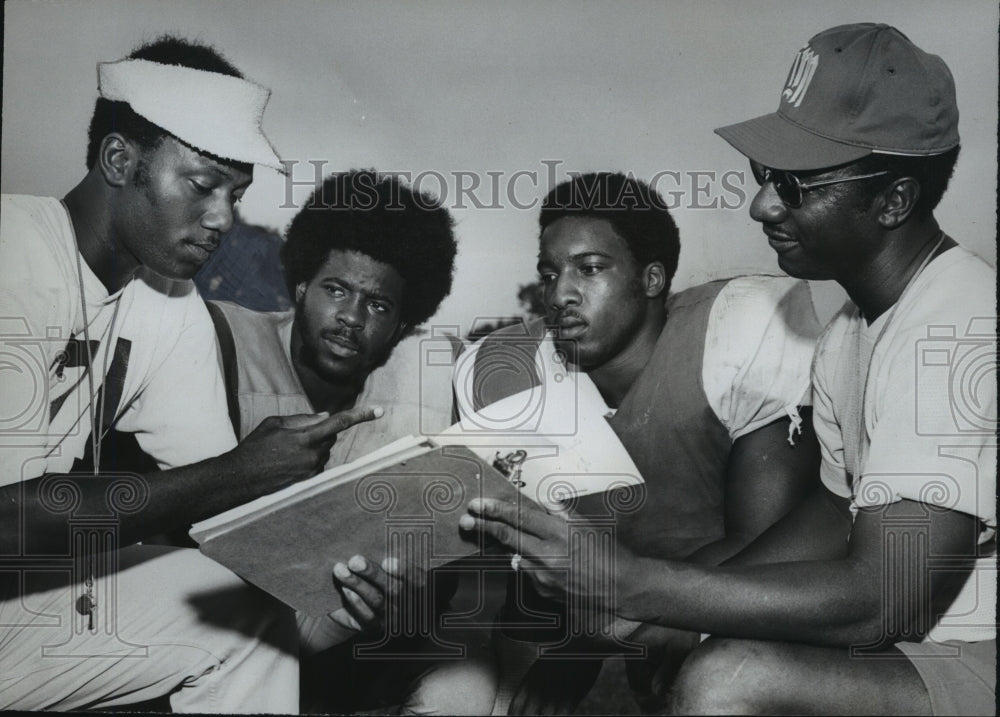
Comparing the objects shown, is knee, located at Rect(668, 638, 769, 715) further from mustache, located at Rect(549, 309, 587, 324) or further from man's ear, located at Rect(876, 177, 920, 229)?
man's ear, located at Rect(876, 177, 920, 229)

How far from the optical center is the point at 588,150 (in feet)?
9.81

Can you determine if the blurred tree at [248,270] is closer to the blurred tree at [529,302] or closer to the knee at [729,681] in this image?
the blurred tree at [529,302]

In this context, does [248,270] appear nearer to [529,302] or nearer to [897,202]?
[529,302]

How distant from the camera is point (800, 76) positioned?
282 centimetres

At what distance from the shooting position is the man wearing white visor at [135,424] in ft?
9.81

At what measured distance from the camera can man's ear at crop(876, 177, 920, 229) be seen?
2.72m

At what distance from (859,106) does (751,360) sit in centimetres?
71

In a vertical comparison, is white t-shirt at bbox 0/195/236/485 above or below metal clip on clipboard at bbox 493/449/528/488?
above

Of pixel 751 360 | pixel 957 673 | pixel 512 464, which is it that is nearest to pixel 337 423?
pixel 512 464

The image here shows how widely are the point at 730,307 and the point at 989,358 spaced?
26.3 inches

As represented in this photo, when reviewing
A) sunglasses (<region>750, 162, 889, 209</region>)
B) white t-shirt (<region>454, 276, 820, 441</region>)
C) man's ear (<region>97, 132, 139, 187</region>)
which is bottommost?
white t-shirt (<region>454, 276, 820, 441</region>)

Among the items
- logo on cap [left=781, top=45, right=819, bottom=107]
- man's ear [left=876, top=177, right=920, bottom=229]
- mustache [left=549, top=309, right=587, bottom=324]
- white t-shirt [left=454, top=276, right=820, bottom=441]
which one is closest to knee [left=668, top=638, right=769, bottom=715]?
white t-shirt [left=454, top=276, right=820, bottom=441]

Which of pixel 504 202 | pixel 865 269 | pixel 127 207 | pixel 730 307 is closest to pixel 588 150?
pixel 504 202

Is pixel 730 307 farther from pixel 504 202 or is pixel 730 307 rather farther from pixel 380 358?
pixel 380 358
